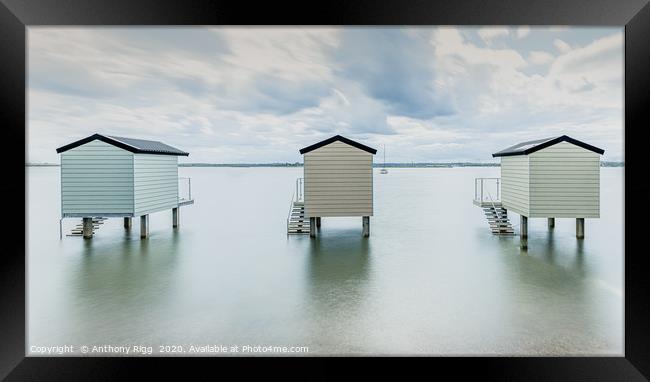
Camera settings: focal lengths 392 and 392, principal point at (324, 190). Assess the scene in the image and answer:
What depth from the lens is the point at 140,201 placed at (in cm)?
1595

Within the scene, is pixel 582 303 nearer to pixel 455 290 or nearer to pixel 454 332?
pixel 455 290

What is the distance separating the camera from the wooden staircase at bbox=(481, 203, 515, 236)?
58.2ft

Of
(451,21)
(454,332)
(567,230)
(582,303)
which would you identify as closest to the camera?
(451,21)

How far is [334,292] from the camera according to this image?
31.7 ft

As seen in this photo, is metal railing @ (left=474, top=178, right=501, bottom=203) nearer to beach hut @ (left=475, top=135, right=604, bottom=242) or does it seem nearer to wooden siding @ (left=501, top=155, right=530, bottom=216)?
wooden siding @ (left=501, top=155, right=530, bottom=216)

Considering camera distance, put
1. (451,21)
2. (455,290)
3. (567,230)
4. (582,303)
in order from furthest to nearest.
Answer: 1. (567,230)
2. (455,290)
3. (582,303)
4. (451,21)

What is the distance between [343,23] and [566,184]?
42.7 feet

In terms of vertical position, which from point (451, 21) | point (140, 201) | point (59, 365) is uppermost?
point (451, 21)

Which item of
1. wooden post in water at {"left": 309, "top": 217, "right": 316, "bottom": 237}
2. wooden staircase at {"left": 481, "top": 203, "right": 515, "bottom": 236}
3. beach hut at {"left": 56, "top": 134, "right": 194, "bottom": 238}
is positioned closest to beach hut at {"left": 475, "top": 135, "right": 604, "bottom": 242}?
wooden staircase at {"left": 481, "top": 203, "right": 515, "bottom": 236}

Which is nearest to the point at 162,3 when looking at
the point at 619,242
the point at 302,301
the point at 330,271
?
the point at 302,301

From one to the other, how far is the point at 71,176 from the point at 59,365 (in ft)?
42.8

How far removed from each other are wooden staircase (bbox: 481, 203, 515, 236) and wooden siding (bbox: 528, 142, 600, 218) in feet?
10.7

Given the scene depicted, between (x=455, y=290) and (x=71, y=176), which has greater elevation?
(x=71, y=176)

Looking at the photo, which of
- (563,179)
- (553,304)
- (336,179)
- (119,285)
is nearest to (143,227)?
(119,285)
